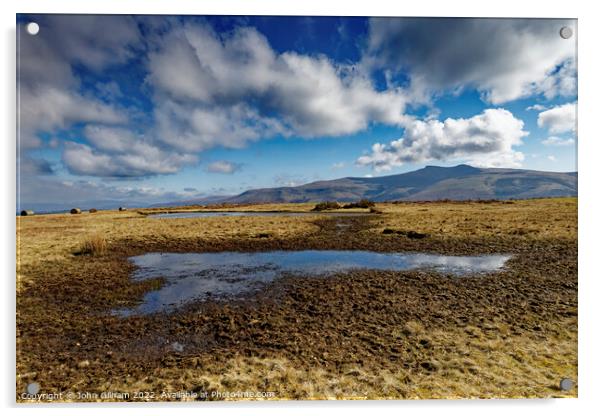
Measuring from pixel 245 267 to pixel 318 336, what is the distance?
230 inches

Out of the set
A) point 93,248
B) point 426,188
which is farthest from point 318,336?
point 426,188

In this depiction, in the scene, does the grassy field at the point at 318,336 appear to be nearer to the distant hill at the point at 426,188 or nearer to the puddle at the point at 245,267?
the puddle at the point at 245,267

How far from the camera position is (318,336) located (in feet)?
17.4

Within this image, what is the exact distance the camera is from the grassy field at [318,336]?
4.35m

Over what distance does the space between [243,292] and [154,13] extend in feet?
23.8

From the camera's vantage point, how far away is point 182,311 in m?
6.64

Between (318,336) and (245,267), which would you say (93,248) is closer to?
(245,267)

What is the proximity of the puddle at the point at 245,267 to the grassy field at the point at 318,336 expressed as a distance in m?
0.58

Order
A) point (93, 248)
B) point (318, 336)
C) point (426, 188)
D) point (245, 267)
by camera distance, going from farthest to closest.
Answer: point (426, 188)
point (93, 248)
point (245, 267)
point (318, 336)

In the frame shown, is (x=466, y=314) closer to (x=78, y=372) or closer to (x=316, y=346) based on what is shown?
(x=316, y=346)

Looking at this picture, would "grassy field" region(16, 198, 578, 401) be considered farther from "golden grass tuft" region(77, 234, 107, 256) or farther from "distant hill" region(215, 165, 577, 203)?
"distant hill" region(215, 165, 577, 203)

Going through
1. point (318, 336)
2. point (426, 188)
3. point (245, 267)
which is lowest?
point (318, 336)

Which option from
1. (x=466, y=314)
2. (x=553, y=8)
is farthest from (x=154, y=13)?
(x=466, y=314)
